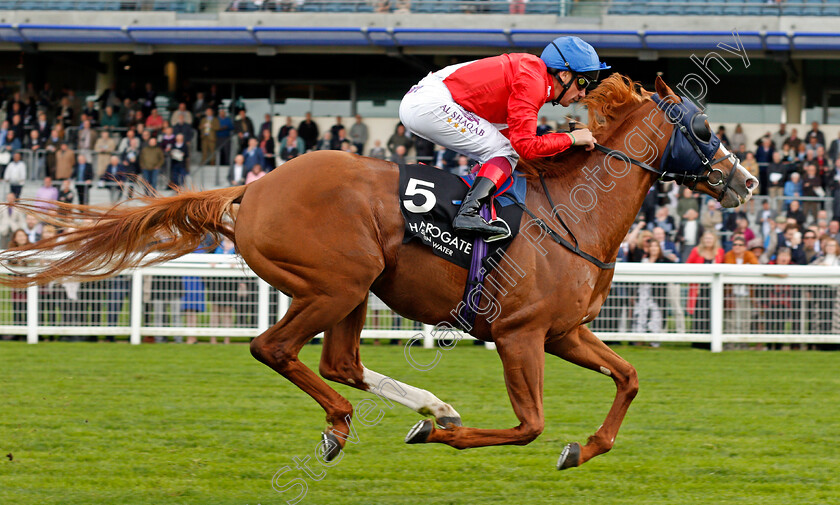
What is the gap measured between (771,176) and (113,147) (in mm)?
9119

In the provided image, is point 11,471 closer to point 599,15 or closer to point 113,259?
point 113,259

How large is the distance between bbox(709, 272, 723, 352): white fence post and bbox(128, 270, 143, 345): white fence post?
5.28 metres

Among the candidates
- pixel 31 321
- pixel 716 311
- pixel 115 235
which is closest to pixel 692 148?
pixel 115 235

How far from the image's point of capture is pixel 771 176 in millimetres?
12359

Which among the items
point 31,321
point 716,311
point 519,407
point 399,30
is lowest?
point 31,321

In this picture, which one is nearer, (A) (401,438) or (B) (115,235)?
(B) (115,235)

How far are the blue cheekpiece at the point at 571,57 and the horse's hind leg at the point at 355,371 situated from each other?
1.32 meters

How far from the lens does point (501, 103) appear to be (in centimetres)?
412

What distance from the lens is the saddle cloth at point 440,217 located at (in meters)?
3.96

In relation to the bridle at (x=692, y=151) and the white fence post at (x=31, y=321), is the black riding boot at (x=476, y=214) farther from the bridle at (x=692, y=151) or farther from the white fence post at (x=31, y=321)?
the white fence post at (x=31, y=321)

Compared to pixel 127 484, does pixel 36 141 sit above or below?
above

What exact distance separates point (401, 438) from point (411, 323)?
3906mm

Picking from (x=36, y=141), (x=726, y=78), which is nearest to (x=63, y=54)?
(x=36, y=141)

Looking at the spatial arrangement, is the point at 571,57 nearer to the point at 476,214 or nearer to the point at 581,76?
the point at 581,76
